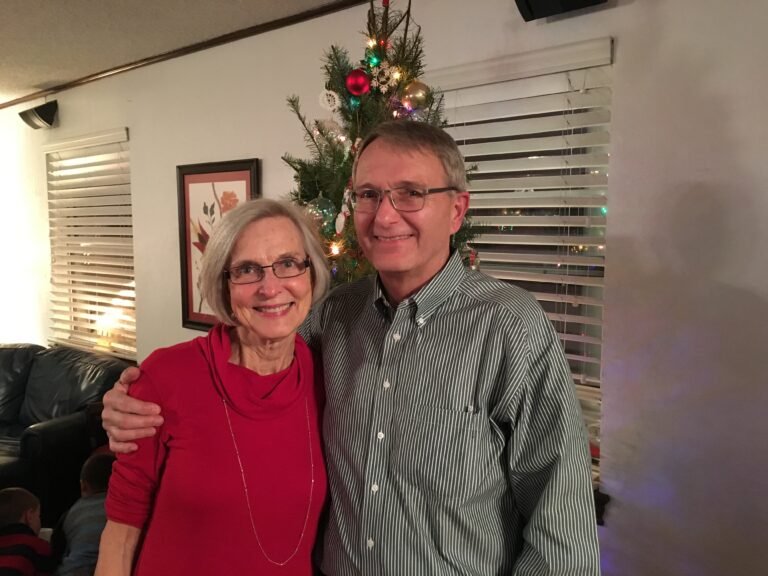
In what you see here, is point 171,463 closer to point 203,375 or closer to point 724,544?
point 203,375

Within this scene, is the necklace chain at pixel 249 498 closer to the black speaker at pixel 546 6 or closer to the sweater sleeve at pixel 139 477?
the sweater sleeve at pixel 139 477

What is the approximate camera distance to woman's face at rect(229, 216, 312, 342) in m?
1.22

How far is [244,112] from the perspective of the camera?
10.7 feet

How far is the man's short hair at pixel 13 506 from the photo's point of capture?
213cm

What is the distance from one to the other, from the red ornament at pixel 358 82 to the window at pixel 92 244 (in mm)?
2890

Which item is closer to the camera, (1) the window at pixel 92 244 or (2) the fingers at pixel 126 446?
(2) the fingers at pixel 126 446

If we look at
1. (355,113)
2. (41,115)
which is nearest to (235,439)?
(355,113)

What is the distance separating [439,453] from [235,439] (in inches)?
17.9

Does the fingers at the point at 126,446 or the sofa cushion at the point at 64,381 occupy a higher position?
the fingers at the point at 126,446

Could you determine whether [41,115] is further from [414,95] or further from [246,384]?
[246,384]

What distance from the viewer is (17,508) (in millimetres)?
2150

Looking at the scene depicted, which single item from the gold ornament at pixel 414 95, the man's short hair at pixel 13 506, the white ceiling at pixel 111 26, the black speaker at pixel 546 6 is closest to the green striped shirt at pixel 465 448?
the gold ornament at pixel 414 95

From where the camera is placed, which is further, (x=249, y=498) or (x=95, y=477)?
(x=95, y=477)

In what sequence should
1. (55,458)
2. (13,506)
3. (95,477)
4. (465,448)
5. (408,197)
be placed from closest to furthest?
(465,448) < (408,197) < (13,506) < (95,477) < (55,458)
